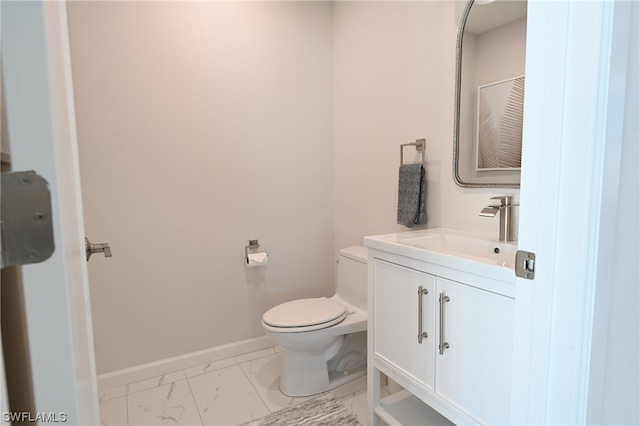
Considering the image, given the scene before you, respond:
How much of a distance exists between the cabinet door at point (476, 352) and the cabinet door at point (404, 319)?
0.05 metres

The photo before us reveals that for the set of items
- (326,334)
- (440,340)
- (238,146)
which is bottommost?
(326,334)

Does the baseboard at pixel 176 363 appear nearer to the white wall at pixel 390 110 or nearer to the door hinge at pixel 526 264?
the white wall at pixel 390 110

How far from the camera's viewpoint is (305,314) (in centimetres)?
188

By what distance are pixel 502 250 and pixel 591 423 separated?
0.75 metres

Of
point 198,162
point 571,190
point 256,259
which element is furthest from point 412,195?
point 198,162

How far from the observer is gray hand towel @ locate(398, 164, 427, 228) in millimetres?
1795

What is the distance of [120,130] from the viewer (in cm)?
194

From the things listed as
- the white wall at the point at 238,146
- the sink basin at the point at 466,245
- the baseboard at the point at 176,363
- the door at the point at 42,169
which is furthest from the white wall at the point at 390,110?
the door at the point at 42,169

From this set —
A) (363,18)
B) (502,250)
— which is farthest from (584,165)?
(363,18)

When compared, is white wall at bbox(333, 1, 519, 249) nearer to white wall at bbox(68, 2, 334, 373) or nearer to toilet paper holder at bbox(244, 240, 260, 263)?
white wall at bbox(68, 2, 334, 373)

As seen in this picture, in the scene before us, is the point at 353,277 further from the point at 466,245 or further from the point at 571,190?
the point at 571,190

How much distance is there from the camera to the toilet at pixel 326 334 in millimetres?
1796

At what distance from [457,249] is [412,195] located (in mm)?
392

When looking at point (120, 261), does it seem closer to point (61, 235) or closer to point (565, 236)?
point (61, 235)
